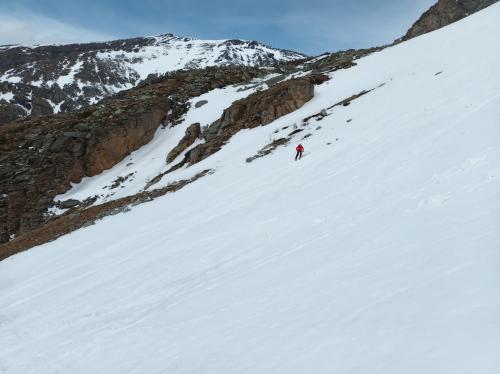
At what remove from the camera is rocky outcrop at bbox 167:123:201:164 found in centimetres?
3372

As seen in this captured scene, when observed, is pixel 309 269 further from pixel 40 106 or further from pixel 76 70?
pixel 76 70

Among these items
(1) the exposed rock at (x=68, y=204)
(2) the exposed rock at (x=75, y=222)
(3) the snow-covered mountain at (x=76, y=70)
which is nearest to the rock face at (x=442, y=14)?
(2) the exposed rock at (x=75, y=222)

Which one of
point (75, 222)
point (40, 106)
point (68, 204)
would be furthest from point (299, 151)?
point (40, 106)

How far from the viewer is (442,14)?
66.1m

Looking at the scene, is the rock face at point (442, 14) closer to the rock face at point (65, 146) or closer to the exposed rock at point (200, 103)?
the exposed rock at point (200, 103)

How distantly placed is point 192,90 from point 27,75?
5546 inches

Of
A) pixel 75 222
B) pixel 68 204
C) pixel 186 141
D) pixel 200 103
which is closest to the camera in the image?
pixel 75 222

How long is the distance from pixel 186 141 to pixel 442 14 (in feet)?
175

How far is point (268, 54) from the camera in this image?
196000mm

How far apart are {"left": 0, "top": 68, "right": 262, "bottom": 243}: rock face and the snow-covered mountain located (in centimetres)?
9936

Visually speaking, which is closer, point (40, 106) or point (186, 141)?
point (186, 141)

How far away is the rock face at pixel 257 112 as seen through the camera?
30013mm

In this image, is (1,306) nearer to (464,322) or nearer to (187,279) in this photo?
(187,279)

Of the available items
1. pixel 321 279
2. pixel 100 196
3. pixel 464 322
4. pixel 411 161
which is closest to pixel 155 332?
pixel 321 279
